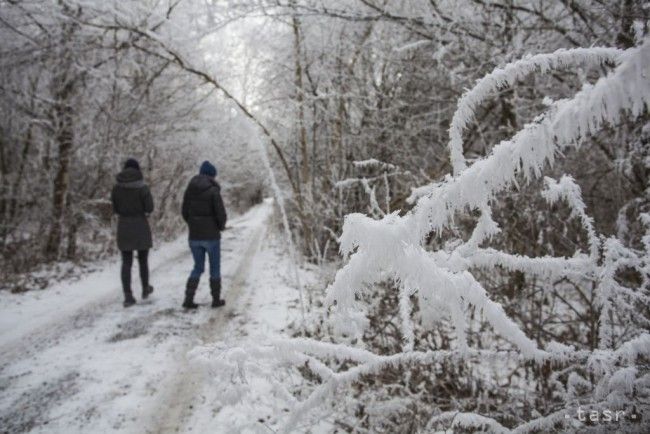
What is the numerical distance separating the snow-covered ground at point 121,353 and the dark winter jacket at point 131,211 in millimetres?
890

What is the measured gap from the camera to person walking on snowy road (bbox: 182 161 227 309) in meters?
5.83

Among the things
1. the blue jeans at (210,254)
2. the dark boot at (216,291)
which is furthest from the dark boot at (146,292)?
the dark boot at (216,291)

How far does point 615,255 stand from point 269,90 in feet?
28.8

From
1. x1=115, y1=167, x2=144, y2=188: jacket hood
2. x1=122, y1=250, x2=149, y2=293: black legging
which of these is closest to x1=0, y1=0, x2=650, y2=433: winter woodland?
x1=115, y1=167, x2=144, y2=188: jacket hood

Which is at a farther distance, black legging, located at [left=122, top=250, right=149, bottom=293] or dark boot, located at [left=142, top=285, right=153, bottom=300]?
dark boot, located at [left=142, top=285, right=153, bottom=300]

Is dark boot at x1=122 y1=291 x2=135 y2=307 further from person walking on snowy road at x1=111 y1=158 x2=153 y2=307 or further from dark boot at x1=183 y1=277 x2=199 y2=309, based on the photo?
dark boot at x1=183 y1=277 x2=199 y2=309

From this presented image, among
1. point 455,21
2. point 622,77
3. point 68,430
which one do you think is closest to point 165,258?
point 68,430

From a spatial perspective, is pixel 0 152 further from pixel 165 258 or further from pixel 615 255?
pixel 615 255

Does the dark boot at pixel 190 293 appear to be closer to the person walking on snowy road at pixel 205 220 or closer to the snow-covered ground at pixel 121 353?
the person walking on snowy road at pixel 205 220

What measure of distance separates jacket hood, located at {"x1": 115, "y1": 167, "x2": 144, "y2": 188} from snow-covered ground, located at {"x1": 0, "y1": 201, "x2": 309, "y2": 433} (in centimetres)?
171

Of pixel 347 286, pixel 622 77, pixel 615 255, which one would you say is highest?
pixel 622 77

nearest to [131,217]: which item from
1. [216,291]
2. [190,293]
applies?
[190,293]

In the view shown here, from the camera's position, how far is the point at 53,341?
4.52 meters

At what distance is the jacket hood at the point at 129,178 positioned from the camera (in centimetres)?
607
